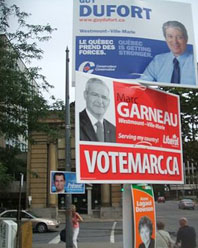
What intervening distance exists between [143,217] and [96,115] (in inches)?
57.9

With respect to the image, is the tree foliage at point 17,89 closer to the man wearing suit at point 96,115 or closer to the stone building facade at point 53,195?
the man wearing suit at point 96,115

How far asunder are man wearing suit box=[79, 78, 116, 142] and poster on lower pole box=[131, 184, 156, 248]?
33.1 inches

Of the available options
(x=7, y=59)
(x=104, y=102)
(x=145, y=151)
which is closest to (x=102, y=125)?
(x=104, y=102)

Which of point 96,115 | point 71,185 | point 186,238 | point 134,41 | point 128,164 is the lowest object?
point 186,238

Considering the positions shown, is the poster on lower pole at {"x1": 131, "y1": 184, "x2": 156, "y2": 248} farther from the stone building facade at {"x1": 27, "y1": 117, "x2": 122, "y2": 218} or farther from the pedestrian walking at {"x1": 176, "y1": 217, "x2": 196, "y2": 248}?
the stone building facade at {"x1": 27, "y1": 117, "x2": 122, "y2": 218}

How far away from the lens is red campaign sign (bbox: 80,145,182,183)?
4.52 metres

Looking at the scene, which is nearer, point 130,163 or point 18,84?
point 130,163

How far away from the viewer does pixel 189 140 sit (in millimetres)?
16250

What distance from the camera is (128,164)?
482 cm

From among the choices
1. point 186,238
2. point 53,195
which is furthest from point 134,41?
point 53,195

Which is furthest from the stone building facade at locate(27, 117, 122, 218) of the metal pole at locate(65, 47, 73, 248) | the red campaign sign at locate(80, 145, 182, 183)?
the red campaign sign at locate(80, 145, 182, 183)

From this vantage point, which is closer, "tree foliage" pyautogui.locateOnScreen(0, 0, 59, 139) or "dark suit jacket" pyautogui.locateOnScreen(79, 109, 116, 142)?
"dark suit jacket" pyautogui.locateOnScreen(79, 109, 116, 142)

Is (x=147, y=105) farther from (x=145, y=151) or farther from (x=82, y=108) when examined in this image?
(x=82, y=108)

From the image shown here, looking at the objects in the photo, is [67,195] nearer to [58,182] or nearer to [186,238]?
[58,182]
